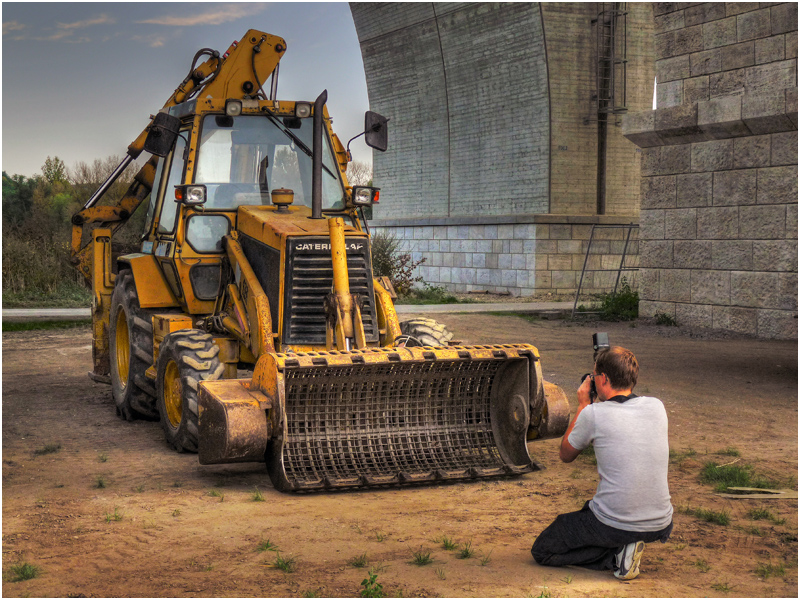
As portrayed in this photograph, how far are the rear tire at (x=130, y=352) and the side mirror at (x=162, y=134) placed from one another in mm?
1547

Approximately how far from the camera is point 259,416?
593 centimetres

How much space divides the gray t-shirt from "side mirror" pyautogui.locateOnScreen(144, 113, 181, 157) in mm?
4699

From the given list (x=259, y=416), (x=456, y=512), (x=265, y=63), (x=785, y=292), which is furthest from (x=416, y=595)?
(x=785, y=292)

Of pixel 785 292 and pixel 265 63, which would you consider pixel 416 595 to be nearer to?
pixel 265 63

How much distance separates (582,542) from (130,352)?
17.2 ft

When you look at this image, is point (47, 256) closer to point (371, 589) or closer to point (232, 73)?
point (232, 73)

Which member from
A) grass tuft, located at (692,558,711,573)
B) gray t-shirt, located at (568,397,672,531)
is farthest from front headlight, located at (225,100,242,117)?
grass tuft, located at (692,558,711,573)

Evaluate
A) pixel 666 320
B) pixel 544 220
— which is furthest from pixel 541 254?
pixel 666 320

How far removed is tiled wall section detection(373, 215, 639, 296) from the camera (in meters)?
23.0

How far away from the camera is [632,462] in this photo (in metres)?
4.55

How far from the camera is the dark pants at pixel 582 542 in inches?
181

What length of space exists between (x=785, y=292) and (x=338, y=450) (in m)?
10.6

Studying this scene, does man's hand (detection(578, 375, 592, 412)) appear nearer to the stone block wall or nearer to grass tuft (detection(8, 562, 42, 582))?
grass tuft (detection(8, 562, 42, 582))

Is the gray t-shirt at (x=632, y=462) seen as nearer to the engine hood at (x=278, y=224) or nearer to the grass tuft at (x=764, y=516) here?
the grass tuft at (x=764, y=516)
